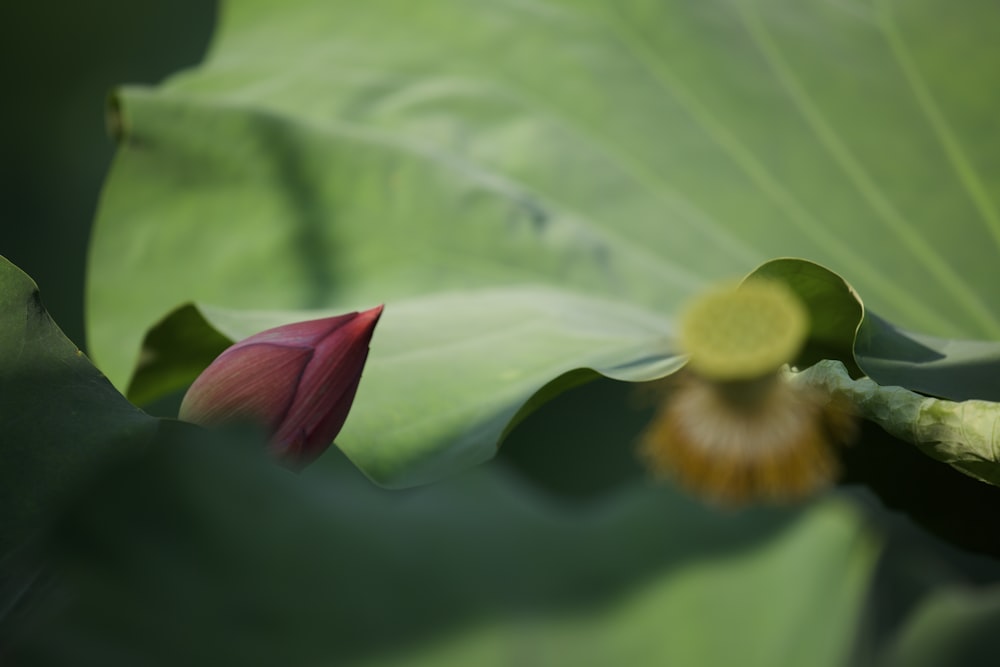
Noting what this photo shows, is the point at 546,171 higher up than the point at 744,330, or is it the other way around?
the point at 744,330

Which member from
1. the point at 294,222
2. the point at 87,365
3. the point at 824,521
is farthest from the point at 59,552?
the point at 294,222

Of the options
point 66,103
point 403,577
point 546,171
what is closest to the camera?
point 403,577

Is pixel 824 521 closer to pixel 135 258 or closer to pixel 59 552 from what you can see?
pixel 59 552

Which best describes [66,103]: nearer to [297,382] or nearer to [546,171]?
[546,171]

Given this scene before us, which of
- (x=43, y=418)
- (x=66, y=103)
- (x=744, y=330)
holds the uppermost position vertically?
(x=744, y=330)

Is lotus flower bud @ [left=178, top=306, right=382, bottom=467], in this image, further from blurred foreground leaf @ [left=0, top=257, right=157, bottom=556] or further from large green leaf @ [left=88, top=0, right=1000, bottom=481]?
large green leaf @ [left=88, top=0, right=1000, bottom=481]

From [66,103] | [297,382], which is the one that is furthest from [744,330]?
[66,103]
